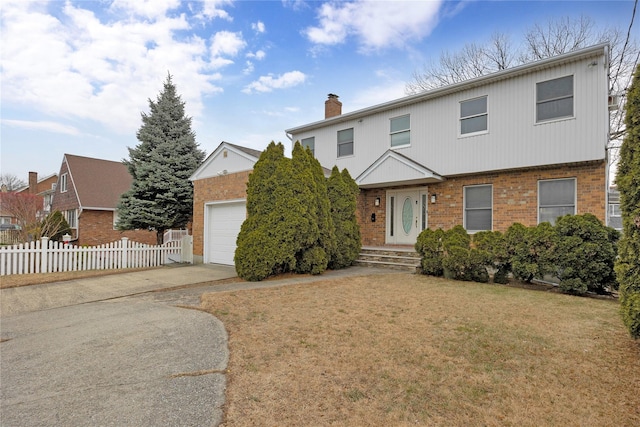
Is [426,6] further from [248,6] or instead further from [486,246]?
[486,246]

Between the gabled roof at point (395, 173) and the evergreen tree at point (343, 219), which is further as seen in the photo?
the gabled roof at point (395, 173)

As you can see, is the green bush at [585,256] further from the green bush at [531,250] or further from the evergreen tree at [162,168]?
the evergreen tree at [162,168]

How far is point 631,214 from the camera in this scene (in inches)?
143

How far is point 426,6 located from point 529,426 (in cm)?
1145

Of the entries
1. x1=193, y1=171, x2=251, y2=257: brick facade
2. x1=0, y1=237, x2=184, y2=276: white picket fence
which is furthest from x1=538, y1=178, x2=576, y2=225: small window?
x1=0, y1=237, x2=184, y2=276: white picket fence

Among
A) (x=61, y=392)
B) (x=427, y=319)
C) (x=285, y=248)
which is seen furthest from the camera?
(x=285, y=248)

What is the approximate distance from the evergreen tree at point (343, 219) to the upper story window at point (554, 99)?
5.69 m

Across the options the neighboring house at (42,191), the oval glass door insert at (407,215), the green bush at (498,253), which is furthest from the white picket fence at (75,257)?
the neighboring house at (42,191)

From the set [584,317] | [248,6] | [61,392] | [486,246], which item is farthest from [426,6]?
[61,392]

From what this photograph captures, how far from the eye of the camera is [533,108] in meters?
9.50

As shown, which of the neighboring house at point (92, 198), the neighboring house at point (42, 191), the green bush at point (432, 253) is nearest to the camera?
the green bush at point (432, 253)

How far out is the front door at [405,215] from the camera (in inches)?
478

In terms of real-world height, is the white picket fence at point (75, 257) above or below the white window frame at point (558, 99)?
below

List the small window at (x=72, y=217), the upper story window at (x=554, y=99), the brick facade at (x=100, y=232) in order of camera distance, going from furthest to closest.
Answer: the small window at (x=72, y=217) → the brick facade at (x=100, y=232) → the upper story window at (x=554, y=99)
